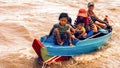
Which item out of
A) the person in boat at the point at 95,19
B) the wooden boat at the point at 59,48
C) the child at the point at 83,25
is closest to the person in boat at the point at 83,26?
the child at the point at 83,25

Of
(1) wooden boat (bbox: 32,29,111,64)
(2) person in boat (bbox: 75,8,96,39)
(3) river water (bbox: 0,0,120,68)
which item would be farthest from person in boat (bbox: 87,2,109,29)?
(1) wooden boat (bbox: 32,29,111,64)

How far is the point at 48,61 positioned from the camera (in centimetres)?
682

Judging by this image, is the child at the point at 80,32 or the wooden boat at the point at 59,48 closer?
the wooden boat at the point at 59,48

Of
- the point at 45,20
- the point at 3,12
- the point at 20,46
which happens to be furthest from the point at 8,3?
the point at 20,46

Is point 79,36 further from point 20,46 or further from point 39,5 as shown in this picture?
point 39,5

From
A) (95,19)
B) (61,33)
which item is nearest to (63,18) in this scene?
(61,33)

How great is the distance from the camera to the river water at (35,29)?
7.60 meters

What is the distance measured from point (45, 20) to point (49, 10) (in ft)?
5.63

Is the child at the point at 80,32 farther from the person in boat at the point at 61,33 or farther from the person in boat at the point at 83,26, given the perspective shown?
the person in boat at the point at 61,33

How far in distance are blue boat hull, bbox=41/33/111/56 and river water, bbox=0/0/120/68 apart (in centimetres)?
24

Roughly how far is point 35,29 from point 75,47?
145 inches

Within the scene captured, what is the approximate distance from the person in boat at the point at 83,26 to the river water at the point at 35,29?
25.1 inches

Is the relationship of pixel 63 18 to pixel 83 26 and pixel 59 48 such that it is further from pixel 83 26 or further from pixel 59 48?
pixel 83 26

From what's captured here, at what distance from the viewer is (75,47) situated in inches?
283
